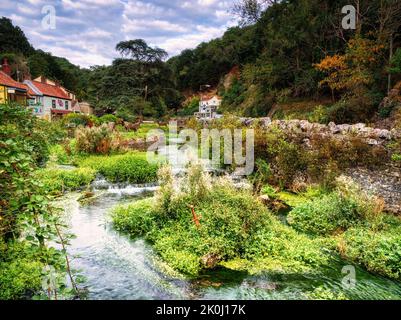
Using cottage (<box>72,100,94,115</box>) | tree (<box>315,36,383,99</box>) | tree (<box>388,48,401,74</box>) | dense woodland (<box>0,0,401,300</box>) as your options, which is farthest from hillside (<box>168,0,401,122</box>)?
cottage (<box>72,100,94,115</box>)

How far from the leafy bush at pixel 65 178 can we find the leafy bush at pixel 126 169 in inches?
31.3

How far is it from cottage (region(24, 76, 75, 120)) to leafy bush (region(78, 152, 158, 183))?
30910 millimetres

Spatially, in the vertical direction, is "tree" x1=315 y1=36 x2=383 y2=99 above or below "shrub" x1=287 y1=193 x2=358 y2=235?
above

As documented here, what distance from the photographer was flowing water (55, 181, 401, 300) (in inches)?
235

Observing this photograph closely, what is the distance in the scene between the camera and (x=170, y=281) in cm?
635

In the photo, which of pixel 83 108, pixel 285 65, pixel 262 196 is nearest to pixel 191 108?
pixel 83 108

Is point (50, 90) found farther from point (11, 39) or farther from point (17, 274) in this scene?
point (17, 274)

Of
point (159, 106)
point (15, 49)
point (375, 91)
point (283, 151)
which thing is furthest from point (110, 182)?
point (15, 49)

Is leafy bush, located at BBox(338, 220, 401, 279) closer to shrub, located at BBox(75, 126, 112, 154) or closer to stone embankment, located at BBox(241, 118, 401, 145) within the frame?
stone embankment, located at BBox(241, 118, 401, 145)

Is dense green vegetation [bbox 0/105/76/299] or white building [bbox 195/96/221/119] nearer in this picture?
dense green vegetation [bbox 0/105/76/299]

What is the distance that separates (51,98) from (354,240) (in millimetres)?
48465

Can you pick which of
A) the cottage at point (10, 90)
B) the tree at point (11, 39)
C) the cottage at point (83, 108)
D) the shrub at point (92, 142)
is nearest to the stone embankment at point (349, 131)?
the shrub at point (92, 142)

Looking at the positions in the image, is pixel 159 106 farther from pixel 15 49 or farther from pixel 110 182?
pixel 110 182

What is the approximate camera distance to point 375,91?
2248 cm
